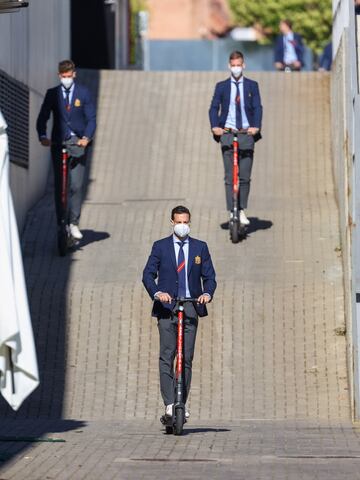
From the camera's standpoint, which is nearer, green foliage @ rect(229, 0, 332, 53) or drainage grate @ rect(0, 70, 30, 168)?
drainage grate @ rect(0, 70, 30, 168)

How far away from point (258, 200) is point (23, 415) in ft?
21.0

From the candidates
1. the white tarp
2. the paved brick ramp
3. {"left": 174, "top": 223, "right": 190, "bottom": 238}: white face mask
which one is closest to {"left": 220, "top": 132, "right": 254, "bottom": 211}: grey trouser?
the paved brick ramp

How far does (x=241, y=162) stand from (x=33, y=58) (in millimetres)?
3787

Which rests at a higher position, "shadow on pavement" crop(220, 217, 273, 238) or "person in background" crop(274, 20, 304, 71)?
"person in background" crop(274, 20, 304, 71)

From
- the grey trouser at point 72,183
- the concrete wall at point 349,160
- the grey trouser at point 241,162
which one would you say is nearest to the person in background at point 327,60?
the concrete wall at point 349,160

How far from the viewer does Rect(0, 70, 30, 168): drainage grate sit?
18312 millimetres

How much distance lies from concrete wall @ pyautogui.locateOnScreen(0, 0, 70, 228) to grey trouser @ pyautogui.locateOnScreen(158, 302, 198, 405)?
18.6ft

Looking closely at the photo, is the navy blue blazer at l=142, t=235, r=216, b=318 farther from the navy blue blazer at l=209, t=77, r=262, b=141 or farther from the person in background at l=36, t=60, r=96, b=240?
the navy blue blazer at l=209, t=77, r=262, b=141

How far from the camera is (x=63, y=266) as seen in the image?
17750mm

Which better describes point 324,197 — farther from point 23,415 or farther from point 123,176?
point 23,415

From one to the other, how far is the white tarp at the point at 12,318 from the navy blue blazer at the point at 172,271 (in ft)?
12.1

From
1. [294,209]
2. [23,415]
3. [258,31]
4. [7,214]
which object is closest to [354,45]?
[294,209]

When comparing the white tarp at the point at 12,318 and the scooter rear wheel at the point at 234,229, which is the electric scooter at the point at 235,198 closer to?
the scooter rear wheel at the point at 234,229

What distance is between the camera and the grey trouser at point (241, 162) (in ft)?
59.6
